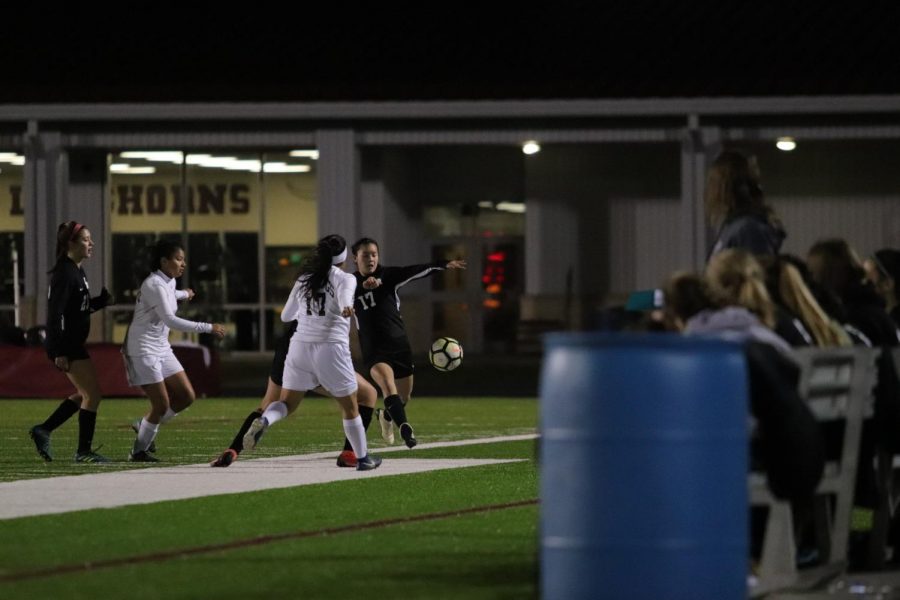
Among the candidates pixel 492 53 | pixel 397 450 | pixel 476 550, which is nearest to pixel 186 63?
pixel 492 53

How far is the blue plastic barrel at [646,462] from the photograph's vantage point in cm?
632

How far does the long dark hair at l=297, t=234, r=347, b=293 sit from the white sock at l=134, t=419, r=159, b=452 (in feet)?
6.57

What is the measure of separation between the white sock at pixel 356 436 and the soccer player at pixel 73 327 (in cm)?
227

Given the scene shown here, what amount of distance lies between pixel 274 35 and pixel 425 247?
32.3ft

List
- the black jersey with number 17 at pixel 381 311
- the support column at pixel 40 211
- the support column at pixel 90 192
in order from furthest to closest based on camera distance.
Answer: the support column at pixel 90 192 → the support column at pixel 40 211 → the black jersey with number 17 at pixel 381 311

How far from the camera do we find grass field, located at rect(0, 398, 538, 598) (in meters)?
8.05

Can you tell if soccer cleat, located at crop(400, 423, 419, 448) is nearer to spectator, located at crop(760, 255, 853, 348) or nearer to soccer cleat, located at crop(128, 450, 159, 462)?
soccer cleat, located at crop(128, 450, 159, 462)

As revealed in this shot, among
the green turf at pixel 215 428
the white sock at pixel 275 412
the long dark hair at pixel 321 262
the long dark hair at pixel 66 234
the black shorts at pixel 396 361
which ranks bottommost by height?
the green turf at pixel 215 428

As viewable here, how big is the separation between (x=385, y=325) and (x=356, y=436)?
10.5 ft

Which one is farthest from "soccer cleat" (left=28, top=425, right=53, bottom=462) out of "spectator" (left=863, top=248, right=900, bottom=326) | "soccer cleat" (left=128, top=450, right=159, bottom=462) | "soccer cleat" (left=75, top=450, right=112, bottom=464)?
"spectator" (left=863, top=248, right=900, bottom=326)

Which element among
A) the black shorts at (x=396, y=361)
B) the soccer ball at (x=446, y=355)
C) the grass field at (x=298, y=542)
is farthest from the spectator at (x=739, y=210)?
the soccer ball at (x=446, y=355)

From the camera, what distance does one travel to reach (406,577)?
8.31m

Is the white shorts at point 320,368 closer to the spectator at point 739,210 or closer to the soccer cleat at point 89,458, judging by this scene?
the soccer cleat at point 89,458

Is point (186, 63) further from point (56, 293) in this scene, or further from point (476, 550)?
point (476, 550)
